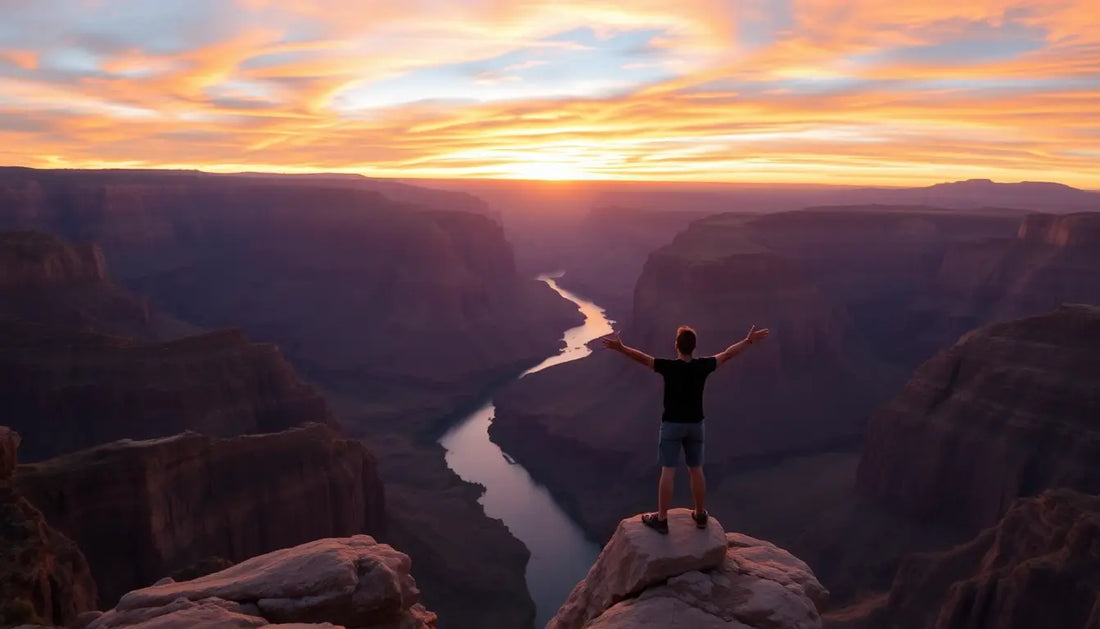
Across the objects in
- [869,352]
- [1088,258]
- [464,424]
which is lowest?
[464,424]

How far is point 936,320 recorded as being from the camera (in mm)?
89375

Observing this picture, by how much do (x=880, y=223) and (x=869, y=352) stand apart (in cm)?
2740

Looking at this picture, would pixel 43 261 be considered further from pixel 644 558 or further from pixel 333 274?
pixel 644 558

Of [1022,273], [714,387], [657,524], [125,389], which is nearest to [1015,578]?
[657,524]

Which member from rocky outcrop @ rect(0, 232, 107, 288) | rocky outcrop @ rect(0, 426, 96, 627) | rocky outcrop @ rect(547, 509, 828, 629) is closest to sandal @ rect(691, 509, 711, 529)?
rocky outcrop @ rect(547, 509, 828, 629)

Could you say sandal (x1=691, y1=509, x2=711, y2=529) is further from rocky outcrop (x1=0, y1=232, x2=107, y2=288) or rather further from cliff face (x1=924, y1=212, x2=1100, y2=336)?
cliff face (x1=924, y1=212, x2=1100, y2=336)

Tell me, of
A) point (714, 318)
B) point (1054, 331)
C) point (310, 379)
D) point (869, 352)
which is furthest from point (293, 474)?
point (869, 352)

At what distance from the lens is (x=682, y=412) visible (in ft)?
40.5

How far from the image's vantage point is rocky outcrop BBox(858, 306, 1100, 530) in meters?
40.5

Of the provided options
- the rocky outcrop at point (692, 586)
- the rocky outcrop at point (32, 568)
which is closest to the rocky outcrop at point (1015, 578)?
the rocky outcrop at point (692, 586)

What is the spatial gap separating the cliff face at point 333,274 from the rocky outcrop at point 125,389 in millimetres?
39076

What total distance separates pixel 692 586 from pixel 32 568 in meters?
17.6

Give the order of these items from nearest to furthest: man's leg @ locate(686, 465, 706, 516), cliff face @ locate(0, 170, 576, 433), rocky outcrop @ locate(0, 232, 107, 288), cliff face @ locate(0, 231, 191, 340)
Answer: man's leg @ locate(686, 465, 706, 516), cliff face @ locate(0, 231, 191, 340), rocky outcrop @ locate(0, 232, 107, 288), cliff face @ locate(0, 170, 576, 433)

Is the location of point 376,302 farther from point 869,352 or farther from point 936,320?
point 936,320
